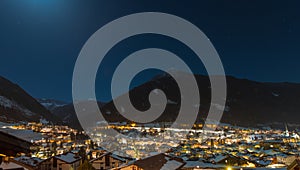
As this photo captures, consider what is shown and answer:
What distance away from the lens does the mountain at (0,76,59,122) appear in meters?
128

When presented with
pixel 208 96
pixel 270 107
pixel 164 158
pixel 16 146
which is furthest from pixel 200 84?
pixel 16 146

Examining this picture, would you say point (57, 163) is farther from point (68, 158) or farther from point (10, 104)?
point (10, 104)

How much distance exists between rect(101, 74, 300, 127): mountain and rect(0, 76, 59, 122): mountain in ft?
130

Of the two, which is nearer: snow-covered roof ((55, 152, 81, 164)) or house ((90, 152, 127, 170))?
house ((90, 152, 127, 170))

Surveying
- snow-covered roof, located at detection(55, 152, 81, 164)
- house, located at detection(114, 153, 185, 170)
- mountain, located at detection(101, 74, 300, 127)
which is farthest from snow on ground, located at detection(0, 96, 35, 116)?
house, located at detection(114, 153, 185, 170)

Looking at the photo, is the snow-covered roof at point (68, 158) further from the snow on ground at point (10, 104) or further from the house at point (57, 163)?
the snow on ground at point (10, 104)

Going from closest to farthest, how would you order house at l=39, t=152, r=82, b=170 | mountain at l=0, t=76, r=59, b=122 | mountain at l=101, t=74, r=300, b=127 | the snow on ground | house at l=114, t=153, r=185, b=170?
house at l=114, t=153, r=185, b=170
house at l=39, t=152, r=82, b=170
mountain at l=0, t=76, r=59, b=122
the snow on ground
mountain at l=101, t=74, r=300, b=127

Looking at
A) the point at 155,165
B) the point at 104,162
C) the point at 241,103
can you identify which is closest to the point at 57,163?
the point at 104,162

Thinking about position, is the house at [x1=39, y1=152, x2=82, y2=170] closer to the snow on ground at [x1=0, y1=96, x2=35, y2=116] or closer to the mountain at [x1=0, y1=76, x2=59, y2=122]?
the mountain at [x1=0, y1=76, x2=59, y2=122]

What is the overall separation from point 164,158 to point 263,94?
18239cm

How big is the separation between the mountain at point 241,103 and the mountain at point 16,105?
130ft

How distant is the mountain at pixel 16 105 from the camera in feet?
421

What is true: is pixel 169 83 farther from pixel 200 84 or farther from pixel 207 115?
pixel 207 115

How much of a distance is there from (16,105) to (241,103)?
130 meters
